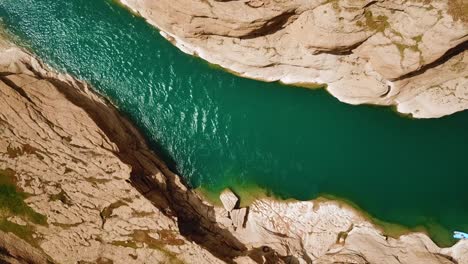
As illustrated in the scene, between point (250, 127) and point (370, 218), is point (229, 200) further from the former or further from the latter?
point (370, 218)

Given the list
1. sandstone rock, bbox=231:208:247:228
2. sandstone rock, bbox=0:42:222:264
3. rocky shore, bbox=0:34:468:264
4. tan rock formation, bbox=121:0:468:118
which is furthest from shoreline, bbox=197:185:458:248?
tan rock formation, bbox=121:0:468:118

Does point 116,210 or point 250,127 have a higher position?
point 250,127

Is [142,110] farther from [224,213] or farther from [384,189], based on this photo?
[384,189]

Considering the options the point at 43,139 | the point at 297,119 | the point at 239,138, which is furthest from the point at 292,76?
the point at 43,139

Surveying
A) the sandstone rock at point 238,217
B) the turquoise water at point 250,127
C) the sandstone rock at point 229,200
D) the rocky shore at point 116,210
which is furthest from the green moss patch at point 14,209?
the sandstone rock at point 238,217

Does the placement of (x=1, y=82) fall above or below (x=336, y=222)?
above

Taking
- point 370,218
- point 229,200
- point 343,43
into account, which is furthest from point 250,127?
point 370,218

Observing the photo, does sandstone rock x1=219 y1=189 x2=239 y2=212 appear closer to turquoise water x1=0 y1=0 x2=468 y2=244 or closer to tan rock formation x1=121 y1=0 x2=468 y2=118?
turquoise water x1=0 y1=0 x2=468 y2=244
